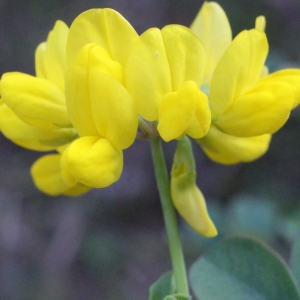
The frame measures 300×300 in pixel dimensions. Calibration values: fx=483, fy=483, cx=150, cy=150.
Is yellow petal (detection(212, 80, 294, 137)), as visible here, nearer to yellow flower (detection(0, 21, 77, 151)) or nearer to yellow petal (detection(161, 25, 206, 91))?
yellow petal (detection(161, 25, 206, 91))

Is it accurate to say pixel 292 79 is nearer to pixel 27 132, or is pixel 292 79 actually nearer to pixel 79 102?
pixel 79 102

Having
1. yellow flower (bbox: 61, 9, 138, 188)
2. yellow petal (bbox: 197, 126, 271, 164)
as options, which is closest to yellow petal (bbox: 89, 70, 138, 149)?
yellow flower (bbox: 61, 9, 138, 188)

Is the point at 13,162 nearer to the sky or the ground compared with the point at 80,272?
nearer to the sky

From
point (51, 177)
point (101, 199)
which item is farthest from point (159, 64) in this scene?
point (101, 199)

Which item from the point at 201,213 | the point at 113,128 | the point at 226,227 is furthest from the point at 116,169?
the point at 226,227

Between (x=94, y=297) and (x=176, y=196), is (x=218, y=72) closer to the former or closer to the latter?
(x=176, y=196)

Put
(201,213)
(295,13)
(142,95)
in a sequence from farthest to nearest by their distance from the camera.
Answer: (295,13), (201,213), (142,95)

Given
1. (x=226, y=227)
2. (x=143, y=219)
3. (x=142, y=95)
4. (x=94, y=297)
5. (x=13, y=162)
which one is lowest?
(x=94, y=297)

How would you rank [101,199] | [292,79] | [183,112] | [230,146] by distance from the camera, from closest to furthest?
[183,112], [292,79], [230,146], [101,199]
